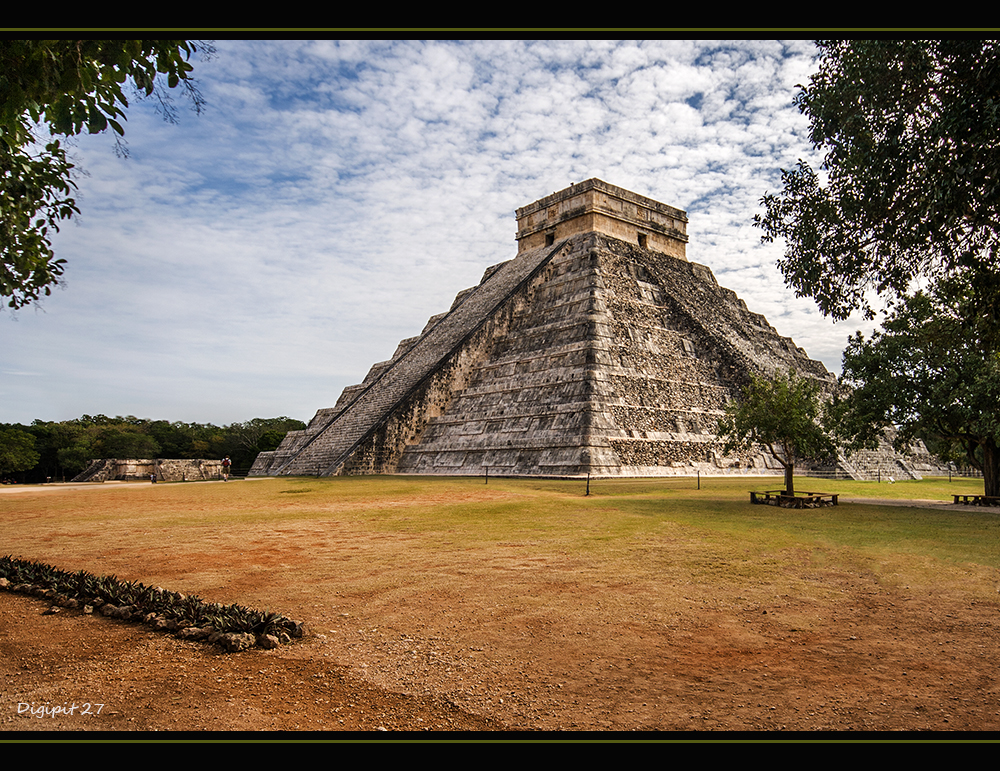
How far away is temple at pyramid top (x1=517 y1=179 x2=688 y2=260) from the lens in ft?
98.6

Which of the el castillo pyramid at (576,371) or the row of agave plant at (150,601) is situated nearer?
the row of agave plant at (150,601)

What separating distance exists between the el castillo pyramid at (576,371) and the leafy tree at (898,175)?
10.2 metres

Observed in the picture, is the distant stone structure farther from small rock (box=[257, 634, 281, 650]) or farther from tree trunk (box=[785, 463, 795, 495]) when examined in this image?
small rock (box=[257, 634, 281, 650])

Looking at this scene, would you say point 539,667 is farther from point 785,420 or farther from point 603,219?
point 603,219

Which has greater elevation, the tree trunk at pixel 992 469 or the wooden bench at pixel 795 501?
the tree trunk at pixel 992 469

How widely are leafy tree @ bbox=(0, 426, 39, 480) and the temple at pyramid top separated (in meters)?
34.7

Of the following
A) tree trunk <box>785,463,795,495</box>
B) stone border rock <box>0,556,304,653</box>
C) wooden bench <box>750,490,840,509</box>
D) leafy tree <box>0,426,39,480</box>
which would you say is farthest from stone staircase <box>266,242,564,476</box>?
leafy tree <box>0,426,39,480</box>

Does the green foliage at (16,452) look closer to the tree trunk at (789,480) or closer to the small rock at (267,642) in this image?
the tree trunk at (789,480)

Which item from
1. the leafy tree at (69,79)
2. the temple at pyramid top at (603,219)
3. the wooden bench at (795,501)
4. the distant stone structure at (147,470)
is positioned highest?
the temple at pyramid top at (603,219)

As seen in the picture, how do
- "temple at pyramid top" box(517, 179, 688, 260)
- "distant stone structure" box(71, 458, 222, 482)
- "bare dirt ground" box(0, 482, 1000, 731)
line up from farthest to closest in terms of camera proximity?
1. "temple at pyramid top" box(517, 179, 688, 260)
2. "distant stone structure" box(71, 458, 222, 482)
3. "bare dirt ground" box(0, 482, 1000, 731)

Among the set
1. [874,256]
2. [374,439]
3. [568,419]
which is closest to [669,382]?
[568,419]

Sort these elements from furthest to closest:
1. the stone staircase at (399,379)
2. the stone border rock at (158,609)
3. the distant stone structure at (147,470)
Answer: the distant stone structure at (147,470) → the stone staircase at (399,379) → the stone border rock at (158,609)

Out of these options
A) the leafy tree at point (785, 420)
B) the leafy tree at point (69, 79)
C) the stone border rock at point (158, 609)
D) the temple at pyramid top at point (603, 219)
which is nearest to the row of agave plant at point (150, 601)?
the stone border rock at point (158, 609)

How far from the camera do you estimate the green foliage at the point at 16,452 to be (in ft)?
127
